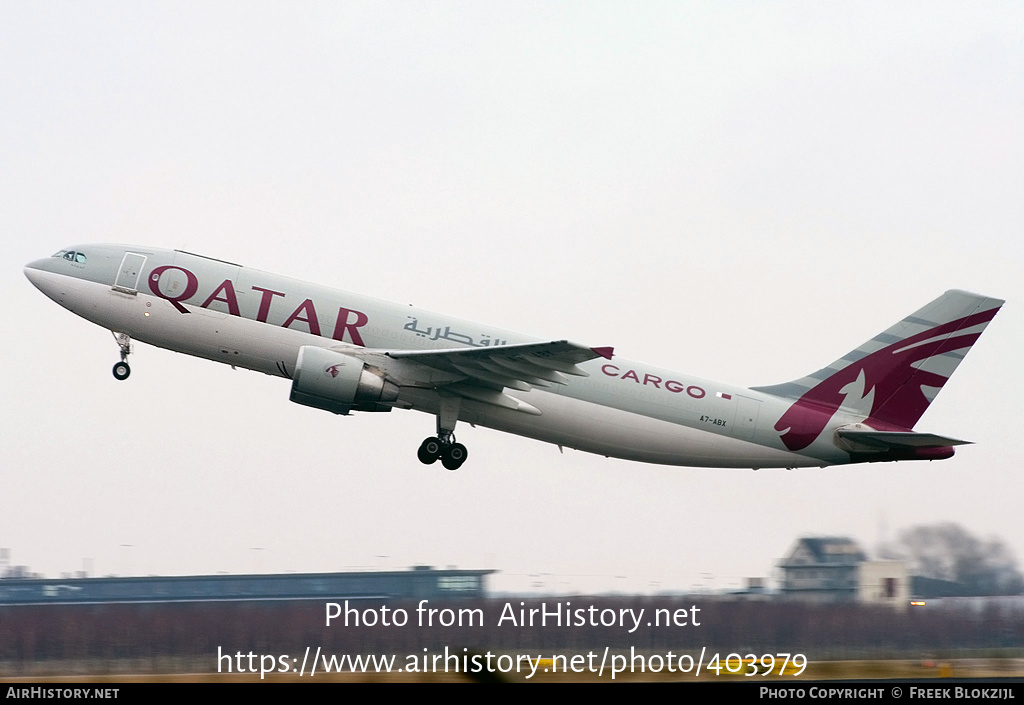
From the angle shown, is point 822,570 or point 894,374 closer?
point 822,570

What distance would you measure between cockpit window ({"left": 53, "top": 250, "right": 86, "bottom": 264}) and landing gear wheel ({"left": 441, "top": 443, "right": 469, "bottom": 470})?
10866 mm

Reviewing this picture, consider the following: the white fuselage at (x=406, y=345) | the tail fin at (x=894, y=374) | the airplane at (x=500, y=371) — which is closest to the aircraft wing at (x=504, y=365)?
the airplane at (x=500, y=371)

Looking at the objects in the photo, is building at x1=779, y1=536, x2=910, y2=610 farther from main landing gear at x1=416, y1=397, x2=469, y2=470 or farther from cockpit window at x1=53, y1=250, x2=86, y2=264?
cockpit window at x1=53, y1=250, x2=86, y2=264

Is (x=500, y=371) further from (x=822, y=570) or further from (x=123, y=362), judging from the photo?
(x=123, y=362)

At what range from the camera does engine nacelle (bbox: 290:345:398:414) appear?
30.8m

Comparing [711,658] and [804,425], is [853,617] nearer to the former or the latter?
[711,658]

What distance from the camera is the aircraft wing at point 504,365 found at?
30109 mm

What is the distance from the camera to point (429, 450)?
33.6 m

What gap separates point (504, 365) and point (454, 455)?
12.0 feet

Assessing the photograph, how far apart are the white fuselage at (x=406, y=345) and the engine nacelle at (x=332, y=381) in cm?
91

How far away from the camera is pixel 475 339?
3306cm

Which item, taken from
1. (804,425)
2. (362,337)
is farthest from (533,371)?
(804,425)

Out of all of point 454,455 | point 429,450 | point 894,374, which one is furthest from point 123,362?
point 894,374
